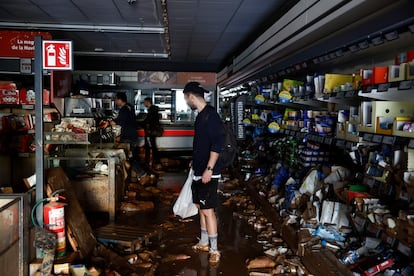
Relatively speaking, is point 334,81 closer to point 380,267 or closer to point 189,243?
point 380,267

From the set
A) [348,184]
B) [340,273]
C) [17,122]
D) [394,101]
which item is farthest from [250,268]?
[17,122]

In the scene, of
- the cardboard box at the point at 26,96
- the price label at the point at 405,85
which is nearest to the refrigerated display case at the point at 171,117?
the cardboard box at the point at 26,96

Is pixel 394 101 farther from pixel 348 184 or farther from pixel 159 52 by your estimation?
pixel 159 52

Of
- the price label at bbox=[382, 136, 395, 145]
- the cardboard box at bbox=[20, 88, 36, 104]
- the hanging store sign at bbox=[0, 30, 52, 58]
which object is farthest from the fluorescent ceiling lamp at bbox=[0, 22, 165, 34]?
the price label at bbox=[382, 136, 395, 145]

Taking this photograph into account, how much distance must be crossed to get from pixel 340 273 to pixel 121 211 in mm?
3761

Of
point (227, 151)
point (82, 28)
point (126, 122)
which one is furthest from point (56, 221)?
point (82, 28)

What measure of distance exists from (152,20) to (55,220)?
16.2ft

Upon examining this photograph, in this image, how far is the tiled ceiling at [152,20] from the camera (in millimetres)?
6375

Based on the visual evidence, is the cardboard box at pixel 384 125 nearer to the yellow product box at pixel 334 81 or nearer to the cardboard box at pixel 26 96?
the yellow product box at pixel 334 81

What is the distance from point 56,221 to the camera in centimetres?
351

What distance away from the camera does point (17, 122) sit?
6121 mm

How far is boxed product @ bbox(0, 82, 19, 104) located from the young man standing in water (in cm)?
333

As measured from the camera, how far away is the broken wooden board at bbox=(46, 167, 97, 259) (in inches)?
150

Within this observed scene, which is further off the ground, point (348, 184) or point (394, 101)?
point (394, 101)
